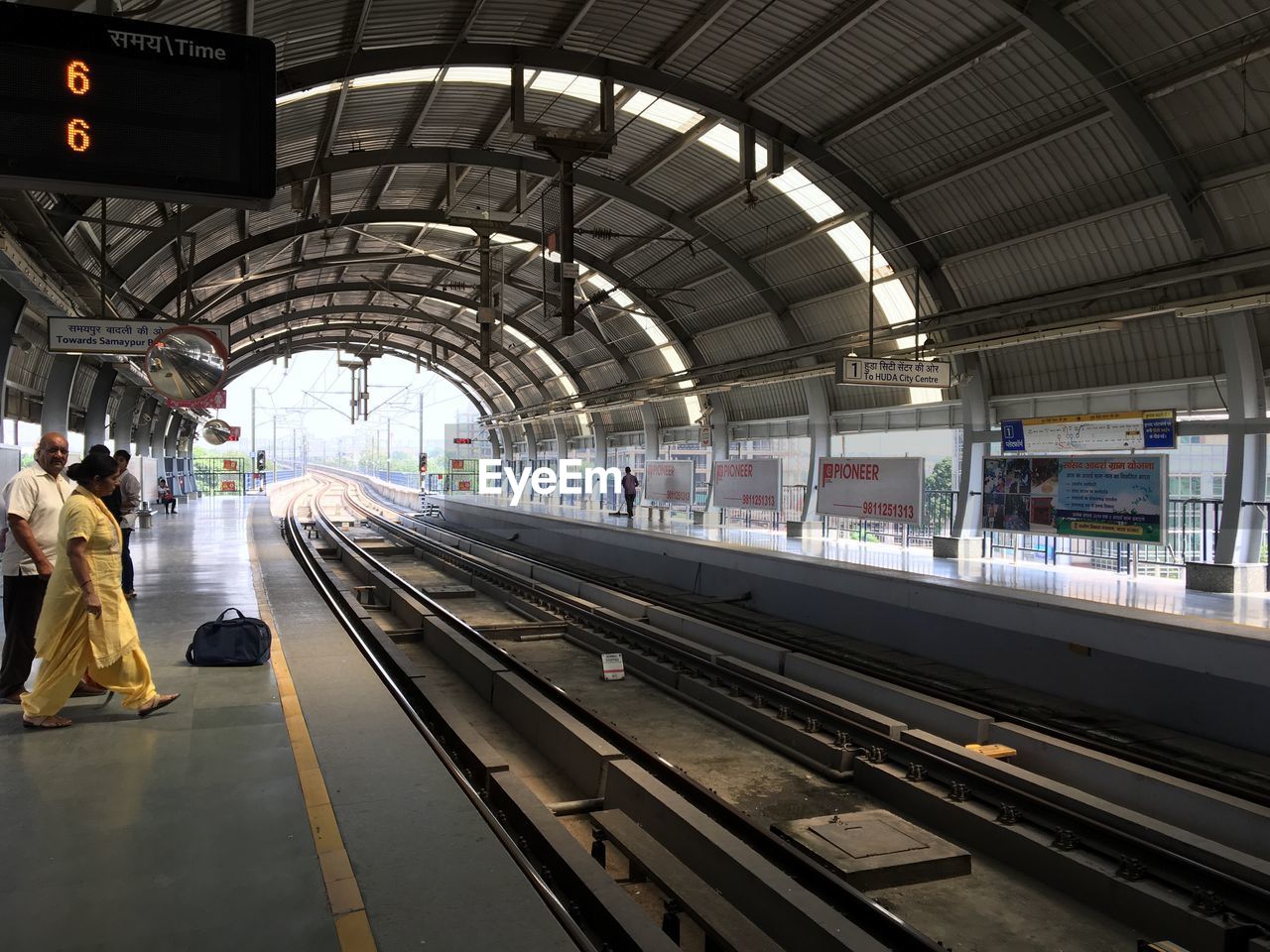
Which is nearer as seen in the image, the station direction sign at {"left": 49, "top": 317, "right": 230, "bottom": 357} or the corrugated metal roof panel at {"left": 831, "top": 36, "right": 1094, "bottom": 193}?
the station direction sign at {"left": 49, "top": 317, "right": 230, "bottom": 357}

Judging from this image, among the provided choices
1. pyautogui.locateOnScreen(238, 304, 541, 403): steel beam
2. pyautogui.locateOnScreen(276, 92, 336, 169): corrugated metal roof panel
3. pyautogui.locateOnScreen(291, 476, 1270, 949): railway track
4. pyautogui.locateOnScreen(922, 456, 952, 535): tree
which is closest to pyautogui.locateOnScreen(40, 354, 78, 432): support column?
pyautogui.locateOnScreen(276, 92, 336, 169): corrugated metal roof panel

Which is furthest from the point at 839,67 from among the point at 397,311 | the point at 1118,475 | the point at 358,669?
the point at 397,311

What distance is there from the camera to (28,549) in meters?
6.16

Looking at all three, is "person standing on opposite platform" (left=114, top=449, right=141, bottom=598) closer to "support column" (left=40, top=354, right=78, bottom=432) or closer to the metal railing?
"support column" (left=40, top=354, right=78, bottom=432)

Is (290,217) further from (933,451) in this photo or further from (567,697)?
(567,697)

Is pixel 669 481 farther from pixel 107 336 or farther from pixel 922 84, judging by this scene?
pixel 107 336

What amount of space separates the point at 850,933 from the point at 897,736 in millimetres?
4210

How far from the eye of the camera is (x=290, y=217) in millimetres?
25578

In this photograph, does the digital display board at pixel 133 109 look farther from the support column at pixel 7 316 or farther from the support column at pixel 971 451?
the support column at pixel 971 451

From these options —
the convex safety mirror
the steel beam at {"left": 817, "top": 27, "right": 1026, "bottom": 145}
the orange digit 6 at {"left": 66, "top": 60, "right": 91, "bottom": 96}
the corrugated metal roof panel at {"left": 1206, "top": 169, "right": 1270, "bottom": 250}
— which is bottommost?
the convex safety mirror

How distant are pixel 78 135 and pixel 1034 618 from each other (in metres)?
10.7

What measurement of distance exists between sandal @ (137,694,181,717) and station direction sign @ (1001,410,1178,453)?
14681 mm

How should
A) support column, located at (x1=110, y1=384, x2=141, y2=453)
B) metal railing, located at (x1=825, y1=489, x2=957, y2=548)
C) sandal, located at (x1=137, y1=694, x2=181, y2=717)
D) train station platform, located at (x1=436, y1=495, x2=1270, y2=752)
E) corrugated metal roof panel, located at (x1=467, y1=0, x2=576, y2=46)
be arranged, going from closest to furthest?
1. sandal, located at (x1=137, y1=694, x2=181, y2=717)
2. train station platform, located at (x1=436, y1=495, x2=1270, y2=752)
3. corrugated metal roof panel, located at (x1=467, y1=0, x2=576, y2=46)
4. metal railing, located at (x1=825, y1=489, x2=957, y2=548)
5. support column, located at (x1=110, y1=384, x2=141, y2=453)

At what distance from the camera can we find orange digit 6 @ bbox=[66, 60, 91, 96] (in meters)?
4.65
